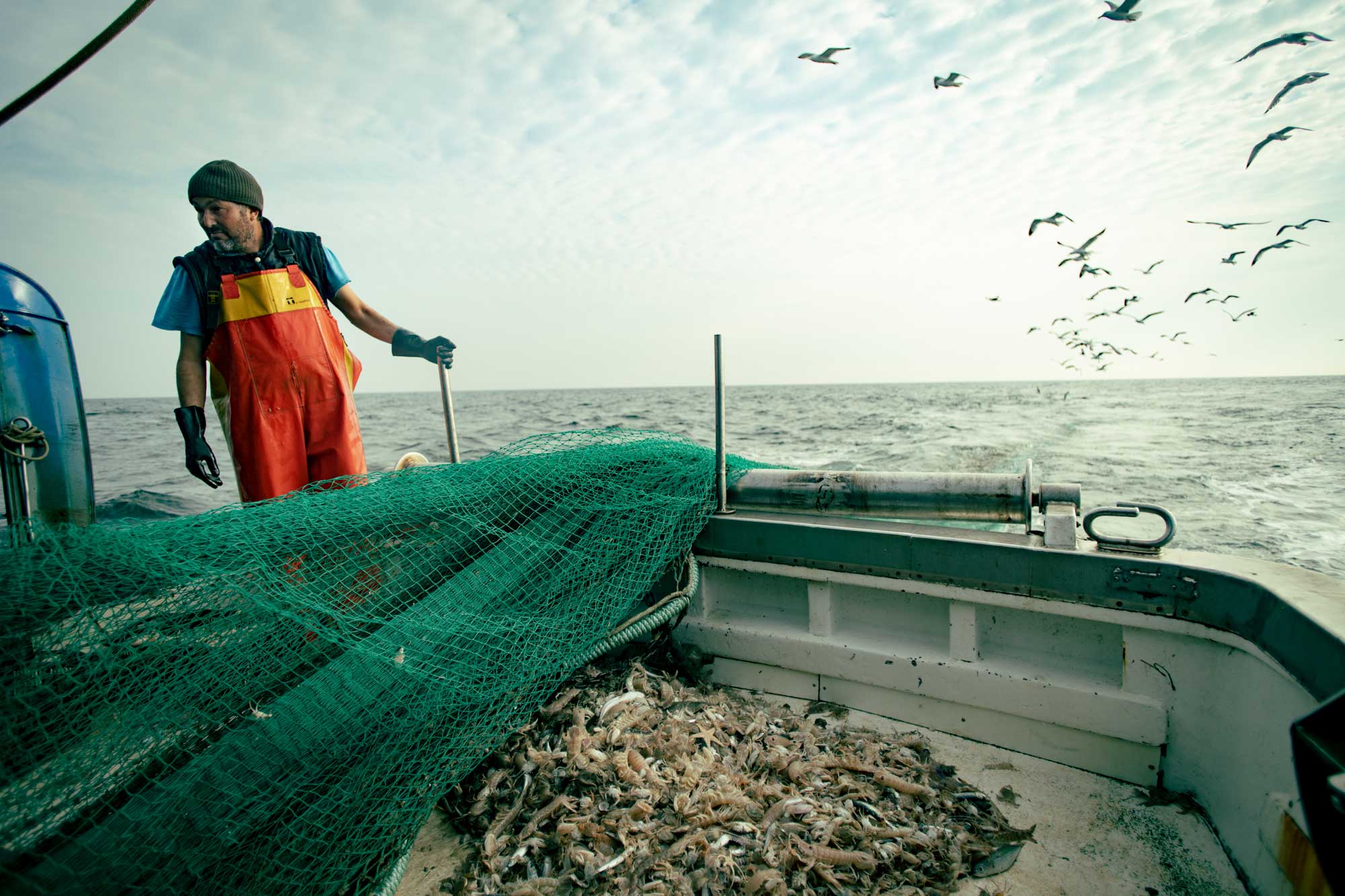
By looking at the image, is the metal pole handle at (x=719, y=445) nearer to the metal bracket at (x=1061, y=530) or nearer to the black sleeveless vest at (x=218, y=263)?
the metal bracket at (x=1061, y=530)

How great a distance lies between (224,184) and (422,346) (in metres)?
0.98

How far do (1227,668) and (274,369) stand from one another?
3.38 metres

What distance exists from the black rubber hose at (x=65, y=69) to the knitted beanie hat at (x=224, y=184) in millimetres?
1053

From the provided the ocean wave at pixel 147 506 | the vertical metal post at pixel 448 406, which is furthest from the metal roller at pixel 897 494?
the ocean wave at pixel 147 506

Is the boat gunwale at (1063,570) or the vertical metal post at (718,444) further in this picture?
the vertical metal post at (718,444)

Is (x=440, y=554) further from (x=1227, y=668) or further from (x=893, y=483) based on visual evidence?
(x=1227, y=668)

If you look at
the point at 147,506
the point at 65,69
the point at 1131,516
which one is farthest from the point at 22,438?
the point at 147,506

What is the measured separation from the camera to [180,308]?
2594 mm

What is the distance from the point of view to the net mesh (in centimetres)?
136

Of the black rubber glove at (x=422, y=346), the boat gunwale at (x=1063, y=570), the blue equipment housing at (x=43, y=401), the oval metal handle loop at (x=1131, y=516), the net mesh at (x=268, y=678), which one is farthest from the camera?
the black rubber glove at (x=422, y=346)

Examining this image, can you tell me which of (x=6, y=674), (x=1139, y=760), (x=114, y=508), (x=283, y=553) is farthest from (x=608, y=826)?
(x=114, y=508)

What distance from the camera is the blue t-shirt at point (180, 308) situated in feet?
8.48

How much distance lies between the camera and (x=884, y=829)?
70.5 inches

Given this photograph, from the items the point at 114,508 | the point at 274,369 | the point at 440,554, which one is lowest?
the point at 114,508
